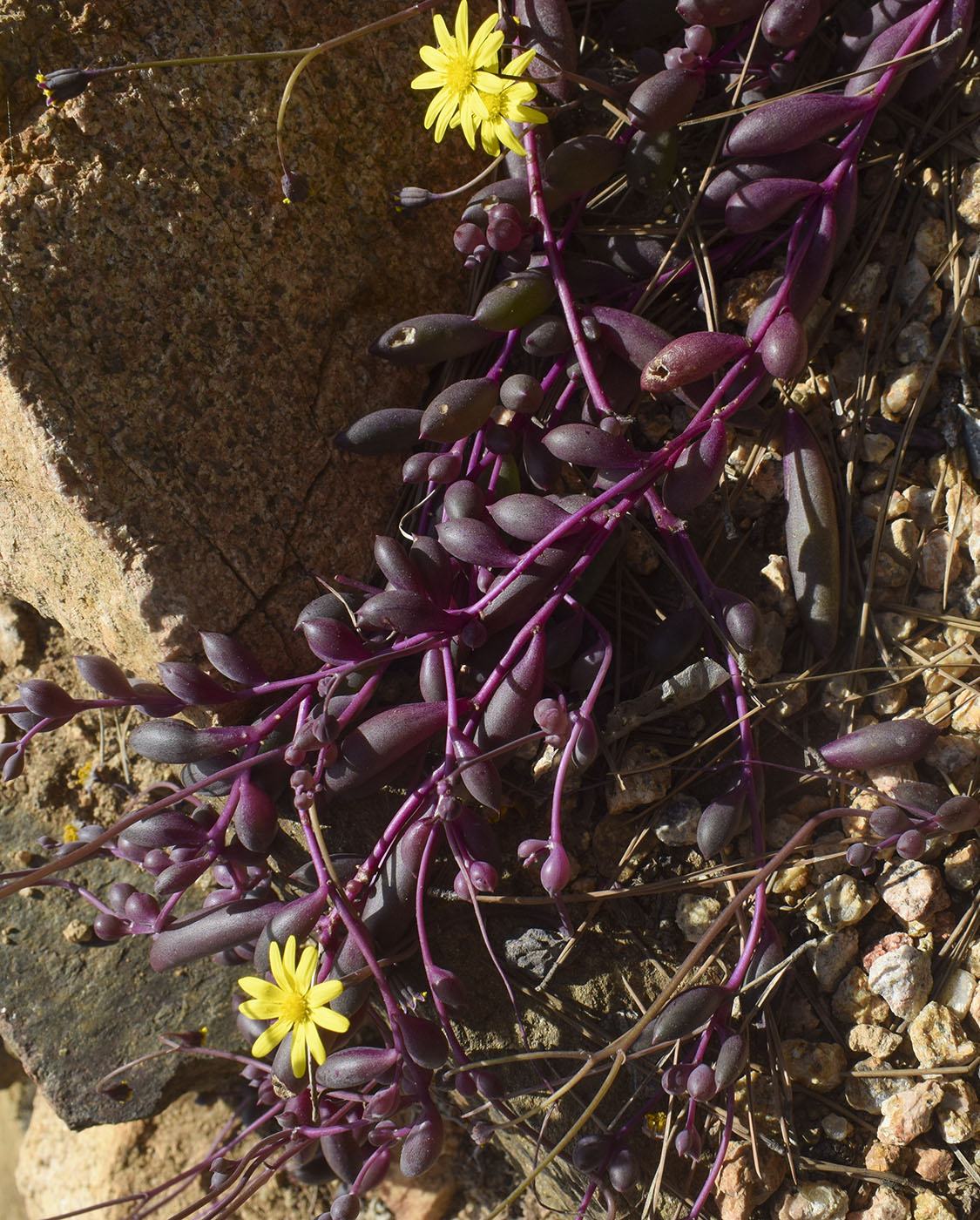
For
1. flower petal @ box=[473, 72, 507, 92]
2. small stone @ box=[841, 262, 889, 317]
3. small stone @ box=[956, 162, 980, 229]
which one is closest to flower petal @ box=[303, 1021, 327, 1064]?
flower petal @ box=[473, 72, 507, 92]

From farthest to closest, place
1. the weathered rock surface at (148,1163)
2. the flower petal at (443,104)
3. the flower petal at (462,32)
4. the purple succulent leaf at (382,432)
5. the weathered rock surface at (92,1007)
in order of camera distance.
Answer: the weathered rock surface at (148,1163) < the weathered rock surface at (92,1007) < the purple succulent leaf at (382,432) < the flower petal at (443,104) < the flower petal at (462,32)

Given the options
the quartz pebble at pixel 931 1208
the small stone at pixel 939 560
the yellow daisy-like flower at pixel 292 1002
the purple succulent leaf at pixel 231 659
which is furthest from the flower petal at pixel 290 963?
the small stone at pixel 939 560

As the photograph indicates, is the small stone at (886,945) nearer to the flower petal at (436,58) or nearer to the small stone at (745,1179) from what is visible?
the small stone at (745,1179)

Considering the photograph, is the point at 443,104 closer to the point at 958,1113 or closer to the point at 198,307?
the point at 198,307

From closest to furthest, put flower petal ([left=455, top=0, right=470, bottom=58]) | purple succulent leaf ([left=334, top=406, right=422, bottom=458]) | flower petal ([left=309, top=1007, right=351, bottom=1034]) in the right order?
flower petal ([left=309, top=1007, right=351, bottom=1034]) → flower petal ([left=455, top=0, right=470, bottom=58]) → purple succulent leaf ([left=334, top=406, right=422, bottom=458])

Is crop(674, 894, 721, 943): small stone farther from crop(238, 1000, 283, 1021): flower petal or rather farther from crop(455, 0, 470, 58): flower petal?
crop(455, 0, 470, 58): flower petal

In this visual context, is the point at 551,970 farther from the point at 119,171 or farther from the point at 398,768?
the point at 119,171
